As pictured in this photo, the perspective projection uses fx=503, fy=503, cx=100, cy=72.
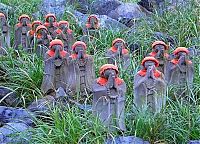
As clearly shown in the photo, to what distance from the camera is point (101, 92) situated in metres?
3.57

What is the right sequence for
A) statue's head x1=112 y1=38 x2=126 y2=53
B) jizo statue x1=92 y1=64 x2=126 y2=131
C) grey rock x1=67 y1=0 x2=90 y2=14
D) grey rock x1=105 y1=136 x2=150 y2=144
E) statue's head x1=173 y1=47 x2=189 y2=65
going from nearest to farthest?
grey rock x1=105 y1=136 x2=150 y2=144 → jizo statue x1=92 y1=64 x2=126 y2=131 → statue's head x1=173 y1=47 x2=189 y2=65 → statue's head x1=112 y1=38 x2=126 y2=53 → grey rock x1=67 y1=0 x2=90 y2=14

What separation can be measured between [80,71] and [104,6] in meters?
3.88

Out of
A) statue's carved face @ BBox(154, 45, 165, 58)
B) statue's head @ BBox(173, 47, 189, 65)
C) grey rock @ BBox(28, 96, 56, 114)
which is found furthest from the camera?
statue's carved face @ BBox(154, 45, 165, 58)

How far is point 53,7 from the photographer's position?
24.5ft

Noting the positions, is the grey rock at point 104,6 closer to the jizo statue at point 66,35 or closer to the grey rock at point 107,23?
the grey rock at point 107,23

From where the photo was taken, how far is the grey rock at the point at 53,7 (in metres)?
7.06

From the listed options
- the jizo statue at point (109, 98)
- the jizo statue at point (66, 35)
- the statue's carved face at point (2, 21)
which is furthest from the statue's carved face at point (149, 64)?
the statue's carved face at point (2, 21)

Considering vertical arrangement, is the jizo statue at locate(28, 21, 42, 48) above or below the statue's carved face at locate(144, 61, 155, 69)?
above

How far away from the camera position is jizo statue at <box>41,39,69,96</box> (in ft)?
14.0

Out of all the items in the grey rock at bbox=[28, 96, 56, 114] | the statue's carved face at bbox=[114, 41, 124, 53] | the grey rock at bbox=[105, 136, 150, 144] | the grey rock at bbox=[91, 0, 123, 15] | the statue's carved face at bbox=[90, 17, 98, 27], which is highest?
the grey rock at bbox=[91, 0, 123, 15]

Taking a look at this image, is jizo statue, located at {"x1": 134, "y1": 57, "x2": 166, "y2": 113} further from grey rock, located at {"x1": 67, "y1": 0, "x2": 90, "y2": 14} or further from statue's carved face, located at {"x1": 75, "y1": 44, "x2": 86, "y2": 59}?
grey rock, located at {"x1": 67, "y1": 0, "x2": 90, "y2": 14}

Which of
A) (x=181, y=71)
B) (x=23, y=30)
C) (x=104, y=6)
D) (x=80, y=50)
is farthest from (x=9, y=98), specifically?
(x=104, y=6)

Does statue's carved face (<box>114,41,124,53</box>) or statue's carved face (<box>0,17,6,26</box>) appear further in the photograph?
statue's carved face (<box>0,17,6,26</box>)

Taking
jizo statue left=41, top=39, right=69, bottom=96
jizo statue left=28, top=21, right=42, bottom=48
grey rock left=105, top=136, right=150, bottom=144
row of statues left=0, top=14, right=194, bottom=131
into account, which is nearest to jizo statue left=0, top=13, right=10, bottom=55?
Answer: row of statues left=0, top=14, right=194, bottom=131
